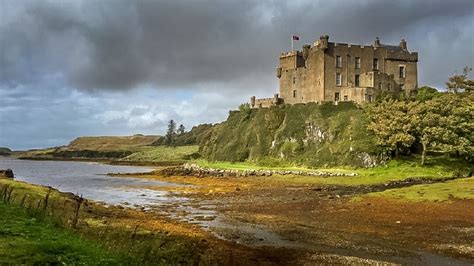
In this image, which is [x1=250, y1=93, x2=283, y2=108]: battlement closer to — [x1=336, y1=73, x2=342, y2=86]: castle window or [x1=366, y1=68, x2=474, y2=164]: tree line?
[x1=336, y1=73, x2=342, y2=86]: castle window

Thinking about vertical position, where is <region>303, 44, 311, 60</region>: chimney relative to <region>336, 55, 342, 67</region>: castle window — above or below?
above

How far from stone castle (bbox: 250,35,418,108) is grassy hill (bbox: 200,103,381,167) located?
3.48 meters

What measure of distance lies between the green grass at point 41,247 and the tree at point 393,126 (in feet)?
194

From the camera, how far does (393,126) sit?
226ft

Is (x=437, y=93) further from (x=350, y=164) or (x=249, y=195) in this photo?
(x=249, y=195)

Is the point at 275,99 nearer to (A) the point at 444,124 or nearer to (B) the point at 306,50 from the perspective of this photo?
(B) the point at 306,50

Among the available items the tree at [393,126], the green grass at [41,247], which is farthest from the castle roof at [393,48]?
the green grass at [41,247]

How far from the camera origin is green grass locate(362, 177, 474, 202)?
3888 cm

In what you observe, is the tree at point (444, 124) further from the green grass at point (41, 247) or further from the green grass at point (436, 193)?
the green grass at point (41, 247)

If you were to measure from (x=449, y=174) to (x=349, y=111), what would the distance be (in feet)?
79.6

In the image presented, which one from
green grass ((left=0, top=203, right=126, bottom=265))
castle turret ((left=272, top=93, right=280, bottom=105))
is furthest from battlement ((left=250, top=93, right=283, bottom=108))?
green grass ((left=0, top=203, right=126, bottom=265))

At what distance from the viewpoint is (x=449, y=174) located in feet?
205

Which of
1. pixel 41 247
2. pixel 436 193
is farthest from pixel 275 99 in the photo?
pixel 41 247

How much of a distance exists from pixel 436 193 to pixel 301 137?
47.5m
